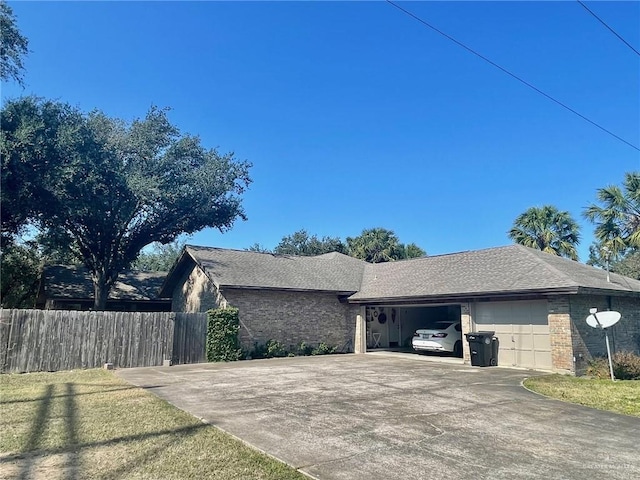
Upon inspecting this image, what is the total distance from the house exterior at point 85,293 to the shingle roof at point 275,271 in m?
7.33

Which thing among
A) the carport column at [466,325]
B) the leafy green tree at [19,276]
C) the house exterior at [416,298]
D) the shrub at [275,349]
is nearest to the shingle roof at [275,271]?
the house exterior at [416,298]

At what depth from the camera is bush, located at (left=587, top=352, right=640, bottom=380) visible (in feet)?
40.4

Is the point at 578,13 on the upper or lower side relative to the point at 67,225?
upper

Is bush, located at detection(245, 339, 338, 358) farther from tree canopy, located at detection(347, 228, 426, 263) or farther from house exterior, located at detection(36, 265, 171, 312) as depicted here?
tree canopy, located at detection(347, 228, 426, 263)

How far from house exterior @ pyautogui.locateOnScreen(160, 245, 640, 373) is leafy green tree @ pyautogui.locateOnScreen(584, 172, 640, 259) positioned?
3.82 m

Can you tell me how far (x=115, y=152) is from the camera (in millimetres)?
22062

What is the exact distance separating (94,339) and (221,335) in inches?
177

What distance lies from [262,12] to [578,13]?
23.0ft

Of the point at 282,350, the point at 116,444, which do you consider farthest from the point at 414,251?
the point at 116,444

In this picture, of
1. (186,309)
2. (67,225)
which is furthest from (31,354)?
(67,225)

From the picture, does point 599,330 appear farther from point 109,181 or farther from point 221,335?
point 109,181

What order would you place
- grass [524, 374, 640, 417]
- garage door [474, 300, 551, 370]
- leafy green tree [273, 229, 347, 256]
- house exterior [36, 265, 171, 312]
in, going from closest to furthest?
grass [524, 374, 640, 417], garage door [474, 300, 551, 370], house exterior [36, 265, 171, 312], leafy green tree [273, 229, 347, 256]

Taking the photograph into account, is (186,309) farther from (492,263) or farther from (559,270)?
(559,270)

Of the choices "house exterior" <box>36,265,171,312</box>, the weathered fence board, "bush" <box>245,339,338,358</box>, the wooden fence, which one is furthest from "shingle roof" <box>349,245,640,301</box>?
"house exterior" <box>36,265,171,312</box>
